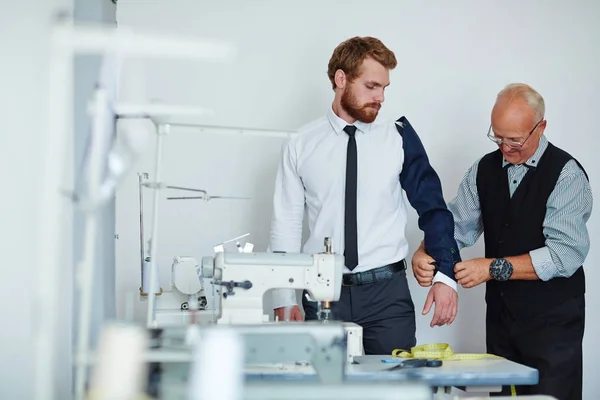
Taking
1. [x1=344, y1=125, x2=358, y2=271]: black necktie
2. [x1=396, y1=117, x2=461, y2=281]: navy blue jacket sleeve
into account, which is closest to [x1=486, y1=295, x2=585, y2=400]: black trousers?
[x1=396, y1=117, x2=461, y2=281]: navy blue jacket sleeve

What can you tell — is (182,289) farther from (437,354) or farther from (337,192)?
(437,354)

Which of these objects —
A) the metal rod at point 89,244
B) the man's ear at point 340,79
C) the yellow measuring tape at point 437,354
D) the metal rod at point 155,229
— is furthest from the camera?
the man's ear at point 340,79

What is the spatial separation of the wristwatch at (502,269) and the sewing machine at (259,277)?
0.89 metres

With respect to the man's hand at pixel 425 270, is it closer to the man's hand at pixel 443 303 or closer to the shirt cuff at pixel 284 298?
the man's hand at pixel 443 303

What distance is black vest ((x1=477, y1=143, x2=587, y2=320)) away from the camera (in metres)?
3.44

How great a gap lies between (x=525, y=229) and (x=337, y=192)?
0.81 m

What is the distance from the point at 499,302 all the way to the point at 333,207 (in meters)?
0.83

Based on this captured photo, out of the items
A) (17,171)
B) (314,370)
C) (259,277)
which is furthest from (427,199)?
(17,171)

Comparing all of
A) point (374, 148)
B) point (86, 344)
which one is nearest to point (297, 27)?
point (374, 148)

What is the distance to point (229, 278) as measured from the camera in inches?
108

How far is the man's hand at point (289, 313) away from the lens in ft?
11.0

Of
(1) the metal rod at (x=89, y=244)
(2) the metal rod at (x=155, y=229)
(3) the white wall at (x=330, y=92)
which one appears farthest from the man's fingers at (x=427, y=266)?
(1) the metal rod at (x=89, y=244)

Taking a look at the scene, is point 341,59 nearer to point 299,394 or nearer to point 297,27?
point 297,27

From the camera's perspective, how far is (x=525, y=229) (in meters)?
3.48
